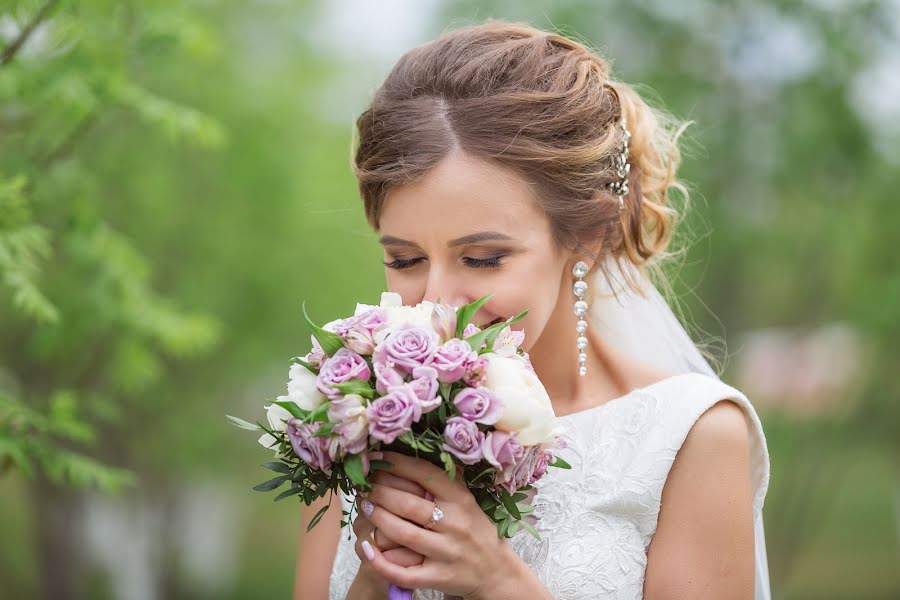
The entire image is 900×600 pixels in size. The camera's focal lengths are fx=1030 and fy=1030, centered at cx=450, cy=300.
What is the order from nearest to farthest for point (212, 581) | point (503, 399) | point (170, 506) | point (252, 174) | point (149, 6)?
point (503, 399) → point (149, 6) → point (252, 174) → point (170, 506) → point (212, 581)

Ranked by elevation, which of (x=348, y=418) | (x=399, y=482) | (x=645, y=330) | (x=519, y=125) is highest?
(x=519, y=125)

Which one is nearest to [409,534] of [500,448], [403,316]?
[500,448]

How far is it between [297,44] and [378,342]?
395 inches

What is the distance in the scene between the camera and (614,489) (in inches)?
125

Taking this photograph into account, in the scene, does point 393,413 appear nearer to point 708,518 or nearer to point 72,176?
point 708,518

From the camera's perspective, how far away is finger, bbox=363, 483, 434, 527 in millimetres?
2576

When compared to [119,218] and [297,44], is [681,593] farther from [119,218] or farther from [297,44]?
[297,44]

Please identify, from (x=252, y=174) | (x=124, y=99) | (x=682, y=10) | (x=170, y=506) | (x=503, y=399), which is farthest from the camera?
(x=170, y=506)

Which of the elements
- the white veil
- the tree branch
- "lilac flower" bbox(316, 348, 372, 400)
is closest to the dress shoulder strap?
the white veil

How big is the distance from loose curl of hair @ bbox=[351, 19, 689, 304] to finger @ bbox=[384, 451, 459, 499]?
2.89ft

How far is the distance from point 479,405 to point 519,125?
3.34 feet

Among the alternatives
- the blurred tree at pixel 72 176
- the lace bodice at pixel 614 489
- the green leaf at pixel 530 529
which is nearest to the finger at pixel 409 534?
the green leaf at pixel 530 529

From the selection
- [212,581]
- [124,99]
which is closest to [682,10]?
[124,99]

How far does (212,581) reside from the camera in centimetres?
1958
